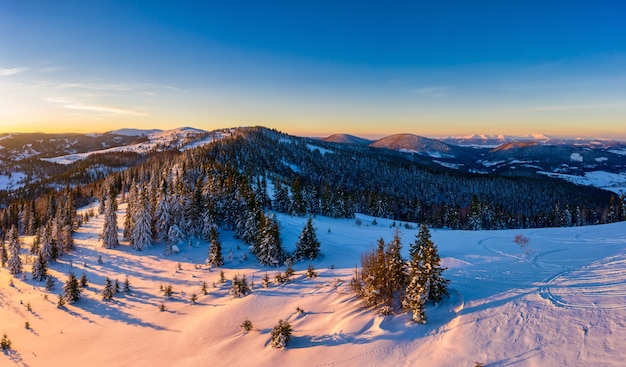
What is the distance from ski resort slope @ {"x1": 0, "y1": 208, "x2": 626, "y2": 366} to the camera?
16547 mm

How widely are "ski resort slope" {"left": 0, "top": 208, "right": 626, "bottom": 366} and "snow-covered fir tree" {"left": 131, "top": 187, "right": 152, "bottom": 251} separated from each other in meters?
6.59

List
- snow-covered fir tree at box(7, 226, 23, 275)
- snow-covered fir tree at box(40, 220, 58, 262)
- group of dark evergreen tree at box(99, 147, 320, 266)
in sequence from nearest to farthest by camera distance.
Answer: snow-covered fir tree at box(7, 226, 23, 275)
snow-covered fir tree at box(40, 220, 58, 262)
group of dark evergreen tree at box(99, 147, 320, 266)

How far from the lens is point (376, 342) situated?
1819cm

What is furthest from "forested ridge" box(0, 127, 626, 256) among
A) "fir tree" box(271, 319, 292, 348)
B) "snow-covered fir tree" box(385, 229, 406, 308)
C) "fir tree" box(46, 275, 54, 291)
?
"snow-covered fir tree" box(385, 229, 406, 308)

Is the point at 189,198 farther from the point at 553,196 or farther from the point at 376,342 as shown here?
the point at 553,196

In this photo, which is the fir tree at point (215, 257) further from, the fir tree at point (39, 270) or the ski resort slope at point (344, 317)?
the fir tree at point (39, 270)

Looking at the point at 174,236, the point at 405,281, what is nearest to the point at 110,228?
the point at 174,236

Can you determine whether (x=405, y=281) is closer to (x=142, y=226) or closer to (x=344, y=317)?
(x=344, y=317)

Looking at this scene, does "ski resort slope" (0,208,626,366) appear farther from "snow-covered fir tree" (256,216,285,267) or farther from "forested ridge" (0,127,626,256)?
"forested ridge" (0,127,626,256)

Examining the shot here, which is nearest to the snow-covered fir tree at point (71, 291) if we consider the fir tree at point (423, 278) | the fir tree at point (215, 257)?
the fir tree at point (215, 257)

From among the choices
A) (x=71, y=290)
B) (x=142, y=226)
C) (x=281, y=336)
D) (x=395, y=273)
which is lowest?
(x=71, y=290)

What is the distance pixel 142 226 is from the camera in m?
45.4

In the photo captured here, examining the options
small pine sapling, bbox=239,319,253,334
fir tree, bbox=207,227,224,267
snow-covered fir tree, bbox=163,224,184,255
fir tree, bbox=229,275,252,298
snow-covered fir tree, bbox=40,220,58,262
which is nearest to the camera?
small pine sapling, bbox=239,319,253,334

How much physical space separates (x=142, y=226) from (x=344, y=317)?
3628 cm
